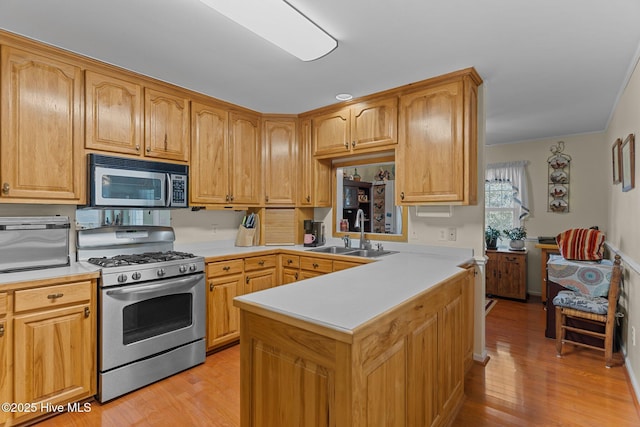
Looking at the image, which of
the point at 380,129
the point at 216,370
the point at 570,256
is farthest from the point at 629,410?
the point at 216,370

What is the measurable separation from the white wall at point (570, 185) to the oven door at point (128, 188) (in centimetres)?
492

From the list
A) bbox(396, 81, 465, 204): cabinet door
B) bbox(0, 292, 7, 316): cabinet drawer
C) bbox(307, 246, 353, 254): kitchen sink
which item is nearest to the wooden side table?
bbox(396, 81, 465, 204): cabinet door

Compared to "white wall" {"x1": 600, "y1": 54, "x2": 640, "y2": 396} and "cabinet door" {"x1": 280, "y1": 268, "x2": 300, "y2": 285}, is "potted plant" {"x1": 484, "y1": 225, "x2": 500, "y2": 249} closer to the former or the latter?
"white wall" {"x1": 600, "y1": 54, "x2": 640, "y2": 396}

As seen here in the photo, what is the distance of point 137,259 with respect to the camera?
256 cm

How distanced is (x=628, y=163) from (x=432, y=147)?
5.10 ft

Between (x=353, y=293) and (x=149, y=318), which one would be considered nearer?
(x=353, y=293)

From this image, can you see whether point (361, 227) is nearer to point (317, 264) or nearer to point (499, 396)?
point (317, 264)

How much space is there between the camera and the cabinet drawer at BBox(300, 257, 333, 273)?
312 centimetres

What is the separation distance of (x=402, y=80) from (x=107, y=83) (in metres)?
2.34

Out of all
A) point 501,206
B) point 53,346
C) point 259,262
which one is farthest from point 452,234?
point 53,346

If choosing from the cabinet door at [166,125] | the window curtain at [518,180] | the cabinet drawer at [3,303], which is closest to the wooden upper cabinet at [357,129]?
the cabinet door at [166,125]

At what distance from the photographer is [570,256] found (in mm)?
3287

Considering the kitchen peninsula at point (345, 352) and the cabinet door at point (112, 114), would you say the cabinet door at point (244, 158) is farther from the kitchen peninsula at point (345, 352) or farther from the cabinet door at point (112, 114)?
the kitchen peninsula at point (345, 352)

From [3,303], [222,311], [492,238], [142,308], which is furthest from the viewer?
[492,238]
